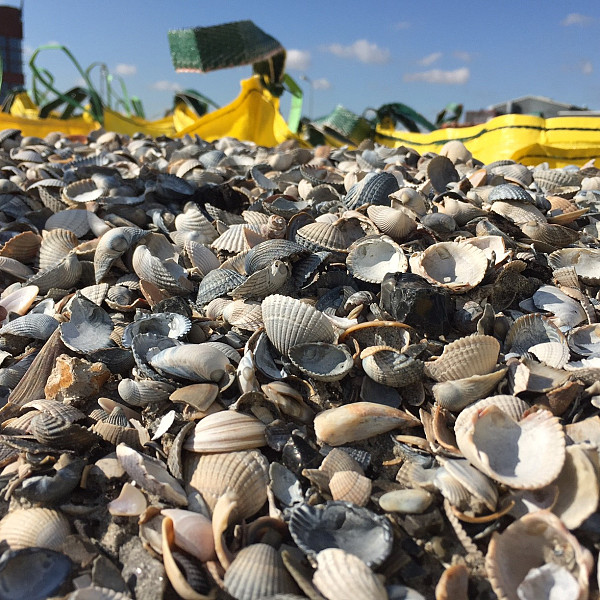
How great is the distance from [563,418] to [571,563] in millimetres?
485

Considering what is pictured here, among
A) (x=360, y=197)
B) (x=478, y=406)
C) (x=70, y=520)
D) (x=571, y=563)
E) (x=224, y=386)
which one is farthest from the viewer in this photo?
(x=360, y=197)

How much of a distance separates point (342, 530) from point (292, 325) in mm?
680

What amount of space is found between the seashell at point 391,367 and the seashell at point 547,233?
1169 mm

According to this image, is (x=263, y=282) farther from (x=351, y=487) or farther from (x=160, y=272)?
(x=351, y=487)

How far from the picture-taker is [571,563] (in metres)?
1.17

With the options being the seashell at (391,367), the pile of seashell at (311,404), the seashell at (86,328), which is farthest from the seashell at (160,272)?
the seashell at (391,367)

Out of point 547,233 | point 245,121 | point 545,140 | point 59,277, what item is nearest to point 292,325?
point 59,277

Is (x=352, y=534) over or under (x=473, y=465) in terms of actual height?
under

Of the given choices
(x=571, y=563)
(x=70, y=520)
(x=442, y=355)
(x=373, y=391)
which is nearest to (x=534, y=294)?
(x=442, y=355)

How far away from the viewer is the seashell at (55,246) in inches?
104

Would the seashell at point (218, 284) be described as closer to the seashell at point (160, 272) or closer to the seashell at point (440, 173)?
the seashell at point (160, 272)

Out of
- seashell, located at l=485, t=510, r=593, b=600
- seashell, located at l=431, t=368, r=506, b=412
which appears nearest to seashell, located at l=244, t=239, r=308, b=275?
seashell, located at l=431, t=368, r=506, b=412

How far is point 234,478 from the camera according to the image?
4.65 feet

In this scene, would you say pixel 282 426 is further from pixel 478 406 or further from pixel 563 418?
pixel 563 418
